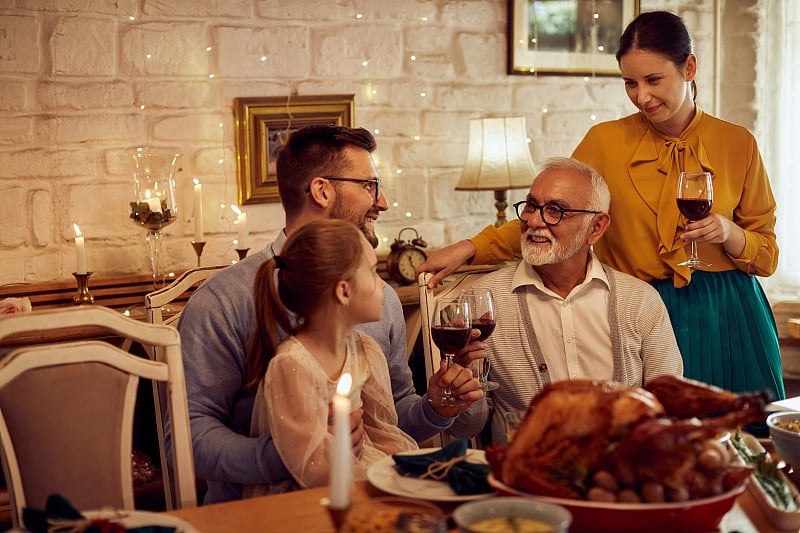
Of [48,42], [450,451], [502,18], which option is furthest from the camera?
[502,18]

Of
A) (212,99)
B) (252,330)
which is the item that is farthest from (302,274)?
(212,99)

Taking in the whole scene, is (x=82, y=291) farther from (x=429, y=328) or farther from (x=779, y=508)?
(x=779, y=508)

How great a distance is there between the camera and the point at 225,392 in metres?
2.08

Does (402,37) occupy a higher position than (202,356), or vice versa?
(402,37)

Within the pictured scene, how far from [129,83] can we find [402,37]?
44.7 inches

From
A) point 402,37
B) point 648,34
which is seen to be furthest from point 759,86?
point 648,34

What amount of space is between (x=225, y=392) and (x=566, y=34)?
2787mm

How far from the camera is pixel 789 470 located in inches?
66.9

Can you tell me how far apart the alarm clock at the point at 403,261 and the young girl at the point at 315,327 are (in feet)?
5.30

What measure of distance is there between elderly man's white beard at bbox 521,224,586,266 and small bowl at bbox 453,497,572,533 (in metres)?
1.39

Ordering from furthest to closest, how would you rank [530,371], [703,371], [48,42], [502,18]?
[502,18] → [48,42] → [703,371] → [530,371]

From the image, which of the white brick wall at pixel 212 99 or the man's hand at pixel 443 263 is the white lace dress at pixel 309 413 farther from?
the white brick wall at pixel 212 99

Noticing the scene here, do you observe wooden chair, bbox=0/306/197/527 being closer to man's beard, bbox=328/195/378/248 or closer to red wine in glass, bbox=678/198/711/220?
man's beard, bbox=328/195/378/248

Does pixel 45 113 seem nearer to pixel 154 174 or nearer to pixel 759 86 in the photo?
pixel 154 174
